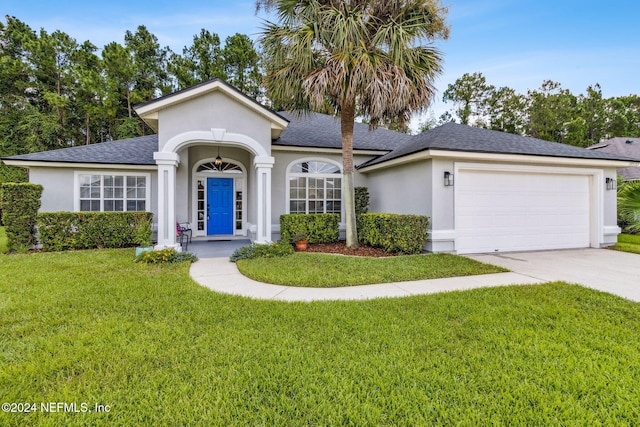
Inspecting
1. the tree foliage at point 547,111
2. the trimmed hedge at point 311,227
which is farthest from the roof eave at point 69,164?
the tree foliage at point 547,111

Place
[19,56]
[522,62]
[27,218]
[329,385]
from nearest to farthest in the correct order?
[329,385], [27,218], [522,62], [19,56]

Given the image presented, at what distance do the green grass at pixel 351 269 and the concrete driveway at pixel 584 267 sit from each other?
3.17 ft

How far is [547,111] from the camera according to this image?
27.6 m

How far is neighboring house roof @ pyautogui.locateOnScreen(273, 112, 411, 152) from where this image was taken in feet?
38.4

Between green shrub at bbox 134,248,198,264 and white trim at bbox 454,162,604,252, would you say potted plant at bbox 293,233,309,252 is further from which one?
white trim at bbox 454,162,604,252

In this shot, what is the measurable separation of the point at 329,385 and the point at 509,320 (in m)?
2.81

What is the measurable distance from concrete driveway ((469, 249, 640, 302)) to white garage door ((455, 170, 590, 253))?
0.48 meters

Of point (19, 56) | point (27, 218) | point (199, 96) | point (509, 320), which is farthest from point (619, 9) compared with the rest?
point (19, 56)

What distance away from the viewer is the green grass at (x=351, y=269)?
19.4 ft

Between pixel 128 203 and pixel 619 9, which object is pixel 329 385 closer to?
pixel 128 203

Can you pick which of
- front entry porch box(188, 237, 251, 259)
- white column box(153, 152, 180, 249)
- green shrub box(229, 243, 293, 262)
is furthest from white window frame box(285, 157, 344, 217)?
white column box(153, 152, 180, 249)

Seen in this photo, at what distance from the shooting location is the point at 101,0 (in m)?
11.3

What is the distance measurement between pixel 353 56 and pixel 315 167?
4763mm

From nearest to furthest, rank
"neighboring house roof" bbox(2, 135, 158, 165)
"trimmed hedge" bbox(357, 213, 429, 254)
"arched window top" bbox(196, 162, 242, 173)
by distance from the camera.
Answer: "trimmed hedge" bbox(357, 213, 429, 254) → "neighboring house roof" bbox(2, 135, 158, 165) → "arched window top" bbox(196, 162, 242, 173)
